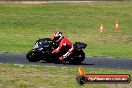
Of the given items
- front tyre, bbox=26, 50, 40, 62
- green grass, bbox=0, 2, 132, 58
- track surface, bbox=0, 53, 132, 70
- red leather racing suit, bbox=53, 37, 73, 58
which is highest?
red leather racing suit, bbox=53, 37, 73, 58

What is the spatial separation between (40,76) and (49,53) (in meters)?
4.87

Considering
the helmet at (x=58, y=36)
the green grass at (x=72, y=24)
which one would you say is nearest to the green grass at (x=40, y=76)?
the helmet at (x=58, y=36)

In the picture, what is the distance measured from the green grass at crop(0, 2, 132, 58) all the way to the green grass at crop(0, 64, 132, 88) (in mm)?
6746

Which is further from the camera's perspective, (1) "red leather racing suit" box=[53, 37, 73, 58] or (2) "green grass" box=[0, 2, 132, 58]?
(2) "green grass" box=[0, 2, 132, 58]

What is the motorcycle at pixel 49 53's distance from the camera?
80.5 ft

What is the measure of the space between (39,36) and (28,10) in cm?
1762

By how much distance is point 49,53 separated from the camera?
80.9 ft

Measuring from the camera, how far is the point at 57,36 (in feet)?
81.4

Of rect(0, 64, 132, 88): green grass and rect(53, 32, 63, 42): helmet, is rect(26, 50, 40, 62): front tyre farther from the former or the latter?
rect(0, 64, 132, 88): green grass

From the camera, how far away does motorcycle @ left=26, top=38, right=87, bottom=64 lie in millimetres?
24531

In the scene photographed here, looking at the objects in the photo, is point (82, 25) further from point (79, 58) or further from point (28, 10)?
point (79, 58)

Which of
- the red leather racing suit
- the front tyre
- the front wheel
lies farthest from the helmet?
the front tyre

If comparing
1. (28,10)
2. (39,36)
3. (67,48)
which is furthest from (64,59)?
(28,10)

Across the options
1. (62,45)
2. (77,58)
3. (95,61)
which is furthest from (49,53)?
(95,61)
